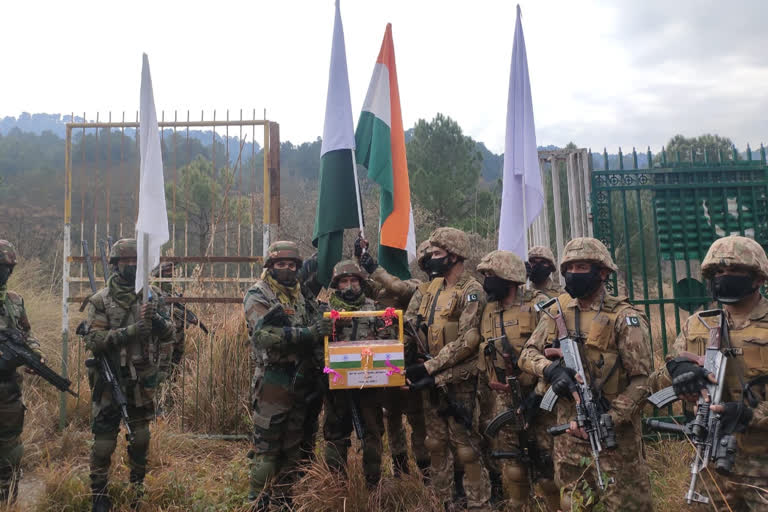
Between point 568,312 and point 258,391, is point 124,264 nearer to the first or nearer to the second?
point 258,391

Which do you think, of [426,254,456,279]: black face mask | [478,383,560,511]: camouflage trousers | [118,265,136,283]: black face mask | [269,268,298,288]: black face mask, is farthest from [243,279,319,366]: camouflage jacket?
[478,383,560,511]: camouflage trousers

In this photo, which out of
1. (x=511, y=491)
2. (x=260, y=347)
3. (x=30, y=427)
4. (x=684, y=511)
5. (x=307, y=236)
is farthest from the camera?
(x=307, y=236)

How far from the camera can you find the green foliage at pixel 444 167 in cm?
2000

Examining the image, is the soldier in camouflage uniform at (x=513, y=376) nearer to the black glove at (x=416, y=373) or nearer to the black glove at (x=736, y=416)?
the black glove at (x=416, y=373)

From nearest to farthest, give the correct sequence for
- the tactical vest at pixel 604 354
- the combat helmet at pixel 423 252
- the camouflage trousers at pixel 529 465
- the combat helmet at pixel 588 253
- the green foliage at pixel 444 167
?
the tactical vest at pixel 604 354
the combat helmet at pixel 588 253
the camouflage trousers at pixel 529 465
the combat helmet at pixel 423 252
the green foliage at pixel 444 167

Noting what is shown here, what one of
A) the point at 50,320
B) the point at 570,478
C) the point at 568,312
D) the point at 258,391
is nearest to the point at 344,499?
the point at 258,391

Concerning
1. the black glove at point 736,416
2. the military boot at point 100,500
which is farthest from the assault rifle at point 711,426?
the military boot at point 100,500

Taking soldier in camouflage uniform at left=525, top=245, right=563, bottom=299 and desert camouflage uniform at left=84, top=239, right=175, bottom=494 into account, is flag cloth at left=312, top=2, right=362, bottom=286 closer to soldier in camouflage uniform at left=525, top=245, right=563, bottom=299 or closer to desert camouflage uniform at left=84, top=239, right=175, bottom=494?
desert camouflage uniform at left=84, top=239, right=175, bottom=494

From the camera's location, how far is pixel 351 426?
4.93 m

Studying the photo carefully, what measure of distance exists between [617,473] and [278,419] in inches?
99.6

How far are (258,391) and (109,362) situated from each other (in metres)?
1.35

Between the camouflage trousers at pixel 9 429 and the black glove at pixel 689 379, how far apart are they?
16.6ft

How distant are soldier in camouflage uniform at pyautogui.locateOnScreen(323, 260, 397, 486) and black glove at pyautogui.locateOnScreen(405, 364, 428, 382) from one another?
0.39 metres

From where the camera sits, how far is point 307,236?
60.3 ft
